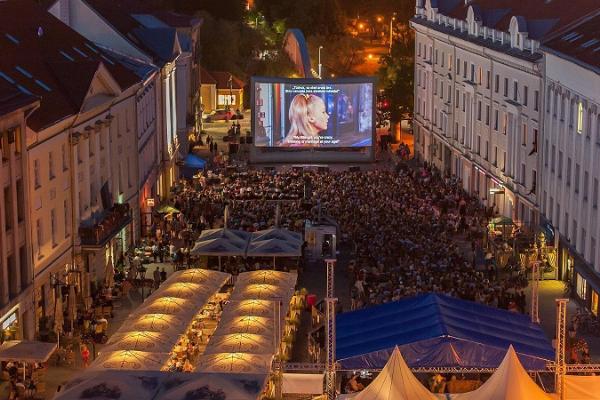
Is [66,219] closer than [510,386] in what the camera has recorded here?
No

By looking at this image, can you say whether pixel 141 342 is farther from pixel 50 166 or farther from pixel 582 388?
pixel 50 166

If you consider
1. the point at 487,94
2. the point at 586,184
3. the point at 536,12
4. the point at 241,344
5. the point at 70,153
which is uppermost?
the point at 536,12

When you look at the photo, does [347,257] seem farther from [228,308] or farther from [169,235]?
[228,308]

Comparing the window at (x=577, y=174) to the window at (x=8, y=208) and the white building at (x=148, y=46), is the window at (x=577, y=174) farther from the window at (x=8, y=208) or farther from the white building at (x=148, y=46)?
the white building at (x=148, y=46)

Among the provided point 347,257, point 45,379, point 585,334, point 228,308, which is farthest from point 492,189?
point 45,379

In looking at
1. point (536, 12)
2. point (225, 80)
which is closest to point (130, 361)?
point (536, 12)

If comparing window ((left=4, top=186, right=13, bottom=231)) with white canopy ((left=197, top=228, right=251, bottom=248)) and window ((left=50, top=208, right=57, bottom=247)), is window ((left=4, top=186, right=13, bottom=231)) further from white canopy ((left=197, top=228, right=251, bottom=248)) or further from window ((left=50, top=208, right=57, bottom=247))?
white canopy ((left=197, top=228, right=251, bottom=248))

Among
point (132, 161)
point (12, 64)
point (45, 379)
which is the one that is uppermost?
point (12, 64)
